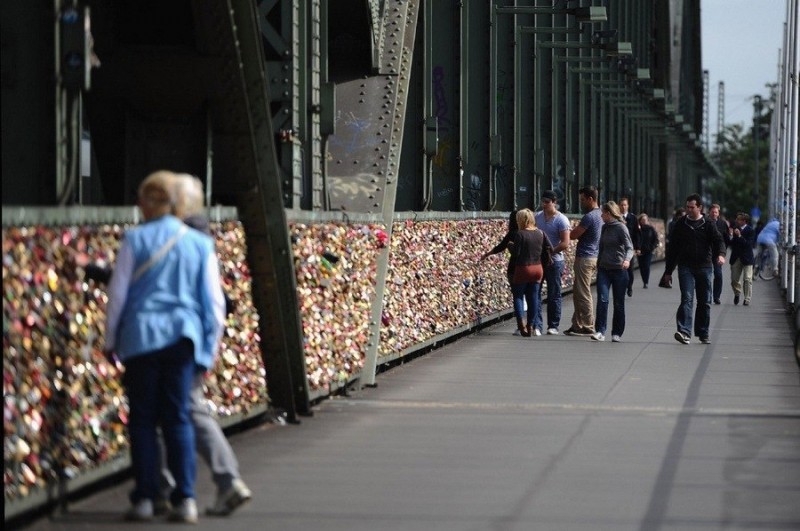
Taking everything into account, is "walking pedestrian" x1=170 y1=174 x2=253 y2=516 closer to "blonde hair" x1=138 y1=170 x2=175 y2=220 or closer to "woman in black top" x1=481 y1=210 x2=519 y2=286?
"blonde hair" x1=138 y1=170 x2=175 y2=220

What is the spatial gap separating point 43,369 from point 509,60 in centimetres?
2429

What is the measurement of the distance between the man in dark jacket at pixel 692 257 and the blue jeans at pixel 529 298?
70.2 inches

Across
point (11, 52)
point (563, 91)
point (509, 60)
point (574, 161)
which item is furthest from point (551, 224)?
point (574, 161)

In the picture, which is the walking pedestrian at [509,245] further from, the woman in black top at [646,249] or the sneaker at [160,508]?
the woman in black top at [646,249]

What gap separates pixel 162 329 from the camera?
24.3 ft

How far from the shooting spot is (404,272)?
16.4 meters

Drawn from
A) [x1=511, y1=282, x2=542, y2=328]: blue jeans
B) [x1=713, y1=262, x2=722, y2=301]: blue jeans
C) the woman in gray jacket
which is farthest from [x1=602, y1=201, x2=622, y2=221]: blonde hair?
[x1=713, y1=262, x2=722, y2=301]: blue jeans

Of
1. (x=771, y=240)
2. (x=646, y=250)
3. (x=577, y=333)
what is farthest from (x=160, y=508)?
(x=771, y=240)

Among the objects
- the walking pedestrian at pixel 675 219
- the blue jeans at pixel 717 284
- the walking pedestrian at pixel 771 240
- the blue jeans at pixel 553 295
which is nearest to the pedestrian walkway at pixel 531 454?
the walking pedestrian at pixel 675 219

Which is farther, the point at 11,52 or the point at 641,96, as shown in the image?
the point at 641,96

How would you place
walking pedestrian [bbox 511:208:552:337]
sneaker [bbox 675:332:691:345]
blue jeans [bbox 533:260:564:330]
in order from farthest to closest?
blue jeans [bbox 533:260:564:330] → walking pedestrian [bbox 511:208:552:337] → sneaker [bbox 675:332:691:345]

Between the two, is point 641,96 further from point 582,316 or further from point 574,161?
point 582,316

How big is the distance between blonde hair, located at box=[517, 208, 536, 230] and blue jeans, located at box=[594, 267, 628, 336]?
1019 mm

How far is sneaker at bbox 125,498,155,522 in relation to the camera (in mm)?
7590
